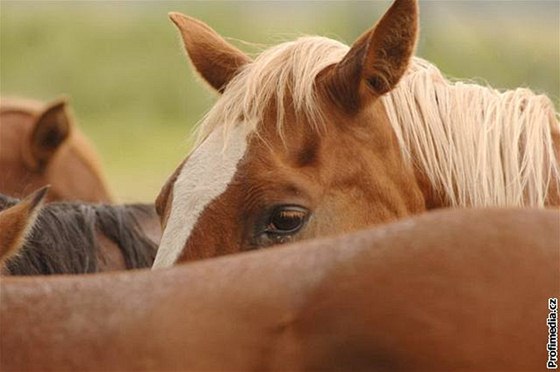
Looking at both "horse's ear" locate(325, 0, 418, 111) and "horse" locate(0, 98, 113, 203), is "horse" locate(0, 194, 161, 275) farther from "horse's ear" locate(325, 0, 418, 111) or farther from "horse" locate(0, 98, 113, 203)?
"horse" locate(0, 98, 113, 203)

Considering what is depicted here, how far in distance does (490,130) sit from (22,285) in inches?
58.3

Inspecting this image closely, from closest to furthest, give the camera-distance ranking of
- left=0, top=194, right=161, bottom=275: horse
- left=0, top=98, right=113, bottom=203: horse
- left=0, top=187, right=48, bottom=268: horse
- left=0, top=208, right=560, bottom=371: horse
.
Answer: left=0, top=208, right=560, bottom=371: horse
left=0, top=187, right=48, bottom=268: horse
left=0, top=194, right=161, bottom=275: horse
left=0, top=98, right=113, bottom=203: horse

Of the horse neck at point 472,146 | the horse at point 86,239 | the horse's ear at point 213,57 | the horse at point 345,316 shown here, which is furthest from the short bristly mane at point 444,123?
the horse at point 345,316

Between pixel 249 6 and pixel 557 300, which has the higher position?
pixel 557 300

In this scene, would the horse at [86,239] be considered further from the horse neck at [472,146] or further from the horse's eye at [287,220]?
the horse neck at [472,146]

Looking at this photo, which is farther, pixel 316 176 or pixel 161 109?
pixel 161 109

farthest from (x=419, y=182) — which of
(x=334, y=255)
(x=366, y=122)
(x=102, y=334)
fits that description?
(x=102, y=334)

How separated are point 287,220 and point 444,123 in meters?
0.50

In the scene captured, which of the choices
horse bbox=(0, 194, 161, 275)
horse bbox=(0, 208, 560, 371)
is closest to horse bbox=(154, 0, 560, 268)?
horse bbox=(0, 194, 161, 275)

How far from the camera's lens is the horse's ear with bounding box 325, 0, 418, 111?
289 centimetres

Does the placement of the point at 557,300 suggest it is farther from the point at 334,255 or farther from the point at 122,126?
the point at 122,126

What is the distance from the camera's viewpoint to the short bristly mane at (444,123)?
2967 mm

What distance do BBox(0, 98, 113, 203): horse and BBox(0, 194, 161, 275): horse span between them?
1484mm

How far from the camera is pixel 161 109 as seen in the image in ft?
67.5
